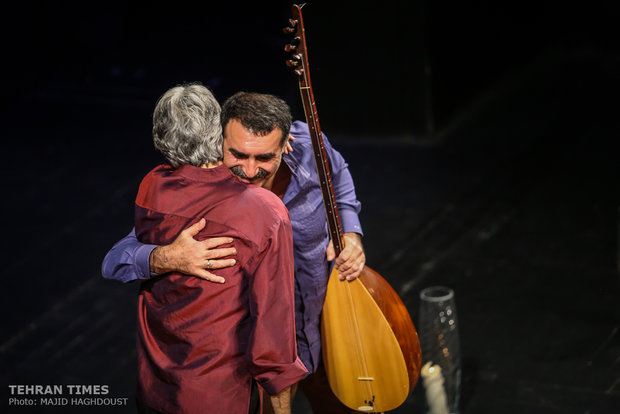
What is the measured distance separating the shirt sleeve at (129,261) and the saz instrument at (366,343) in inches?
Answer: 26.2

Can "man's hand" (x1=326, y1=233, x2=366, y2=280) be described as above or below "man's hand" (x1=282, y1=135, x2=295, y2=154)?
below

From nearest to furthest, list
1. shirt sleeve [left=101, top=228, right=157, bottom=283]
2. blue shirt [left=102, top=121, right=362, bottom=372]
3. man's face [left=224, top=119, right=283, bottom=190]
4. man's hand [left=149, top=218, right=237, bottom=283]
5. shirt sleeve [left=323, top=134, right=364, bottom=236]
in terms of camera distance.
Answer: man's hand [left=149, top=218, right=237, bottom=283] < shirt sleeve [left=101, top=228, right=157, bottom=283] < man's face [left=224, top=119, right=283, bottom=190] < blue shirt [left=102, top=121, right=362, bottom=372] < shirt sleeve [left=323, top=134, right=364, bottom=236]

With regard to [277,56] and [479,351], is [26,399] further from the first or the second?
[277,56]

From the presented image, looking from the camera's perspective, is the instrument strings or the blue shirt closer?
the instrument strings

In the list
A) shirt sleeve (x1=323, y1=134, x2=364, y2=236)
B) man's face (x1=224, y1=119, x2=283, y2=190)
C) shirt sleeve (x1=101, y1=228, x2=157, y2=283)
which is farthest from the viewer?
shirt sleeve (x1=323, y1=134, x2=364, y2=236)

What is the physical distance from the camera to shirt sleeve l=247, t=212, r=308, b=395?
7.92ft

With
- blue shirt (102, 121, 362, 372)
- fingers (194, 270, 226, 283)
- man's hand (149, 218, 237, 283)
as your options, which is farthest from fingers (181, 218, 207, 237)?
blue shirt (102, 121, 362, 372)

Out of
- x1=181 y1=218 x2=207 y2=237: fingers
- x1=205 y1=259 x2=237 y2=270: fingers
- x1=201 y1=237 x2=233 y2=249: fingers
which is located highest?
x1=181 y1=218 x2=207 y2=237: fingers

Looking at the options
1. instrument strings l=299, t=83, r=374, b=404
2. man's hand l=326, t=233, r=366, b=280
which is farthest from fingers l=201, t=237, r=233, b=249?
man's hand l=326, t=233, r=366, b=280

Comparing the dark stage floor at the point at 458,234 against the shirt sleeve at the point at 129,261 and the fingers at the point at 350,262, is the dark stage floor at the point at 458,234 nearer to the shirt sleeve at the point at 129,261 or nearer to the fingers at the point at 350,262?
the fingers at the point at 350,262

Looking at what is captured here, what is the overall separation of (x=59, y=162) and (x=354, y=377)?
4.52 meters

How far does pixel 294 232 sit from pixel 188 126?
77 cm

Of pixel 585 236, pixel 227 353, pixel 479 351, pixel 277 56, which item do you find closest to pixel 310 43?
pixel 277 56

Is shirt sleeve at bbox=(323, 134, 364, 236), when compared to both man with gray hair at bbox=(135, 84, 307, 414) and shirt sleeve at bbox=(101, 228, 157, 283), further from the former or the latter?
shirt sleeve at bbox=(101, 228, 157, 283)
